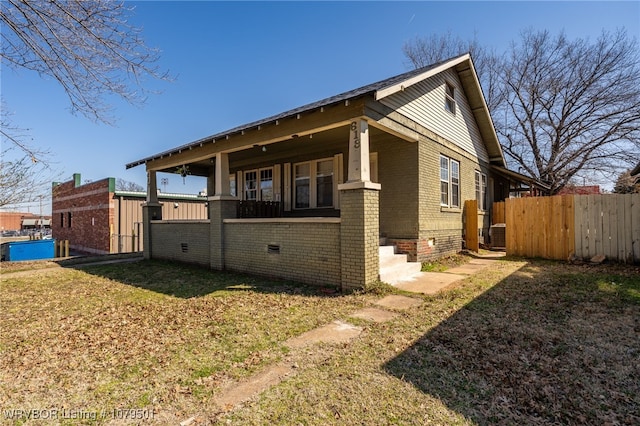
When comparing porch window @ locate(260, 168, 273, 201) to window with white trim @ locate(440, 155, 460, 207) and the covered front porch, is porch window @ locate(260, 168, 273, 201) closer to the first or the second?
the covered front porch

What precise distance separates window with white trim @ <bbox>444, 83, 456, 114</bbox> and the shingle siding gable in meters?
0.13

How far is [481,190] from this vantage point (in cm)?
1354

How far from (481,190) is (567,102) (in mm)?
13188

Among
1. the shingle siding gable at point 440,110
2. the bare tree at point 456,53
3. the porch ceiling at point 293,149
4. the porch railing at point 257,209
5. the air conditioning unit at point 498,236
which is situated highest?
the bare tree at point 456,53

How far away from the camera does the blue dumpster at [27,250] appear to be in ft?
51.6

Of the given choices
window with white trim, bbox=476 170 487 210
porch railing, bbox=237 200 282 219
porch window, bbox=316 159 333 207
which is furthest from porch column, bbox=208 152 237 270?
window with white trim, bbox=476 170 487 210

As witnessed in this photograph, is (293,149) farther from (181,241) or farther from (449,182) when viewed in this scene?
(449,182)

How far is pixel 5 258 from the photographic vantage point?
16.3 m

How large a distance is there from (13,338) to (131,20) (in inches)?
181

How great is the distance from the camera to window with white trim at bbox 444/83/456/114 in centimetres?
1055

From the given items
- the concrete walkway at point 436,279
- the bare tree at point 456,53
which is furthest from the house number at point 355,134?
the bare tree at point 456,53

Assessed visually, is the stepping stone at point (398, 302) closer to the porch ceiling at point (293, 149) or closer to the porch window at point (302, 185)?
the porch ceiling at point (293, 149)

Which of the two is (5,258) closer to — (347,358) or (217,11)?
(217,11)

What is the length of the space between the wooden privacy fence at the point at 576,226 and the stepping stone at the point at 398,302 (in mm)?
6353
